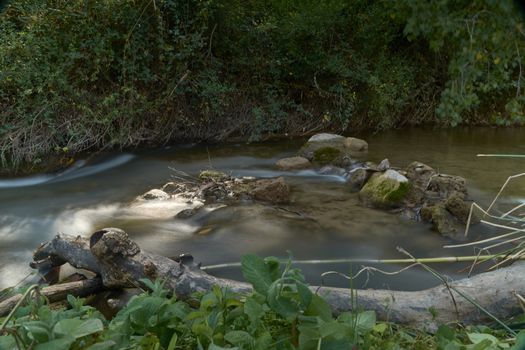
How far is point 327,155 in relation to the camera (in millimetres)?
8492

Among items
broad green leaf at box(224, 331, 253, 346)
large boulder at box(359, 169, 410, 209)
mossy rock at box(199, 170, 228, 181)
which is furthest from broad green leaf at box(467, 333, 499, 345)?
mossy rock at box(199, 170, 228, 181)

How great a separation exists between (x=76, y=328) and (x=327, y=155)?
24.0ft

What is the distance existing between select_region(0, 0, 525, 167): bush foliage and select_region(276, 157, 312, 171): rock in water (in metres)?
1.89

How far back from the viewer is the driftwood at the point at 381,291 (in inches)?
114

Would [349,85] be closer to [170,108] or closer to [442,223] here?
[170,108]

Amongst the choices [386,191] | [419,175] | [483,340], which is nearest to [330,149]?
[419,175]

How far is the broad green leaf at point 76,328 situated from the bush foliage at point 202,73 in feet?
18.0

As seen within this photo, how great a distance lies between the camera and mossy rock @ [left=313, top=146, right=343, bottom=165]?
27.5ft

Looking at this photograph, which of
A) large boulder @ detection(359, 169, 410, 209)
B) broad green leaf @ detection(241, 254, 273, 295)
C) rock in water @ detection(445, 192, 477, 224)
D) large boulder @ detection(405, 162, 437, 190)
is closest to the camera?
broad green leaf @ detection(241, 254, 273, 295)

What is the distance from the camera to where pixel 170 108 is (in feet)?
32.0

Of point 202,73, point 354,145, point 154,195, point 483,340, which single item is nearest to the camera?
point 483,340

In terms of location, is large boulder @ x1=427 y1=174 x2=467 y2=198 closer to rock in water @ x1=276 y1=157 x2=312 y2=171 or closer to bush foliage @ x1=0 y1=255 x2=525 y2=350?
rock in water @ x1=276 y1=157 x2=312 y2=171

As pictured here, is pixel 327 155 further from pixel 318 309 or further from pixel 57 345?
pixel 57 345

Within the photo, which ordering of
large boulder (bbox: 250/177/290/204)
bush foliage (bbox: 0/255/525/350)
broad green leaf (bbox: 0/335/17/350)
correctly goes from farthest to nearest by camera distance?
large boulder (bbox: 250/177/290/204) → bush foliage (bbox: 0/255/525/350) → broad green leaf (bbox: 0/335/17/350)
